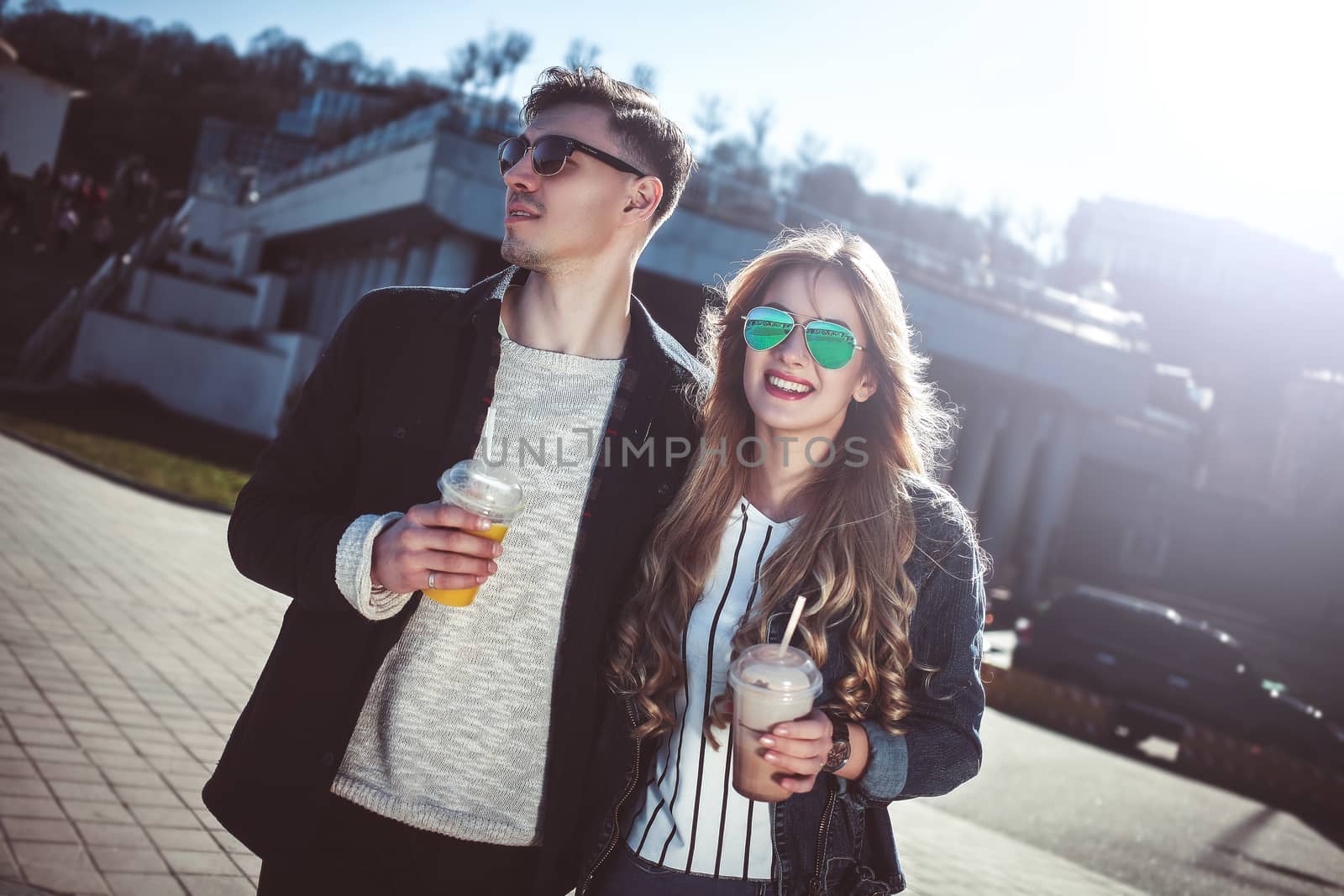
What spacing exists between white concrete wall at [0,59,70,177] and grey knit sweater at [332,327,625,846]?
167 ft

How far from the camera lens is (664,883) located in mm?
2281

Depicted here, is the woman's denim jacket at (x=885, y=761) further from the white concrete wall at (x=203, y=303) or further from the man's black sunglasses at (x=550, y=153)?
the white concrete wall at (x=203, y=303)

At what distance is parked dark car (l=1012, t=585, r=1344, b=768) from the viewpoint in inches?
538

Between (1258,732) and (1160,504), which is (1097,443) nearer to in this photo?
(1160,504)

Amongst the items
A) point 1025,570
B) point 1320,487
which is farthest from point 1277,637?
point 1320,487

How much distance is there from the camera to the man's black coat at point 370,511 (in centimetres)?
228

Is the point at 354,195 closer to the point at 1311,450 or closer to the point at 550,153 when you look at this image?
the point at 550,153

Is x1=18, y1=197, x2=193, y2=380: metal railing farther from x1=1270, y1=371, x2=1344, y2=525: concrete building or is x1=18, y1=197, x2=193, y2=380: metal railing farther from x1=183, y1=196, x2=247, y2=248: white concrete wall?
x1=1270, y1=371, x2=1344, y2=525: concrete building

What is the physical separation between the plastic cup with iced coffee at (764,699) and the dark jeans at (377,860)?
67 cm

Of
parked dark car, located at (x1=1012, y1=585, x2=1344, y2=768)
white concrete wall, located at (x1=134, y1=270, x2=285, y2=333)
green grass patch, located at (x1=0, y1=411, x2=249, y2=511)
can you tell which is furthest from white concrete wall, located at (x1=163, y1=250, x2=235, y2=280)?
parked dark car, located at (x1=1012, y1=585, x2=1344, y2=768)

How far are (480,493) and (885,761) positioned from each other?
101 centimetres

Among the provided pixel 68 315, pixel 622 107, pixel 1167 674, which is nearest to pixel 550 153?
pixel 622 107

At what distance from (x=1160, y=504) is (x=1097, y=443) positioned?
346cm

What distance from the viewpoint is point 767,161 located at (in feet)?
90.3
